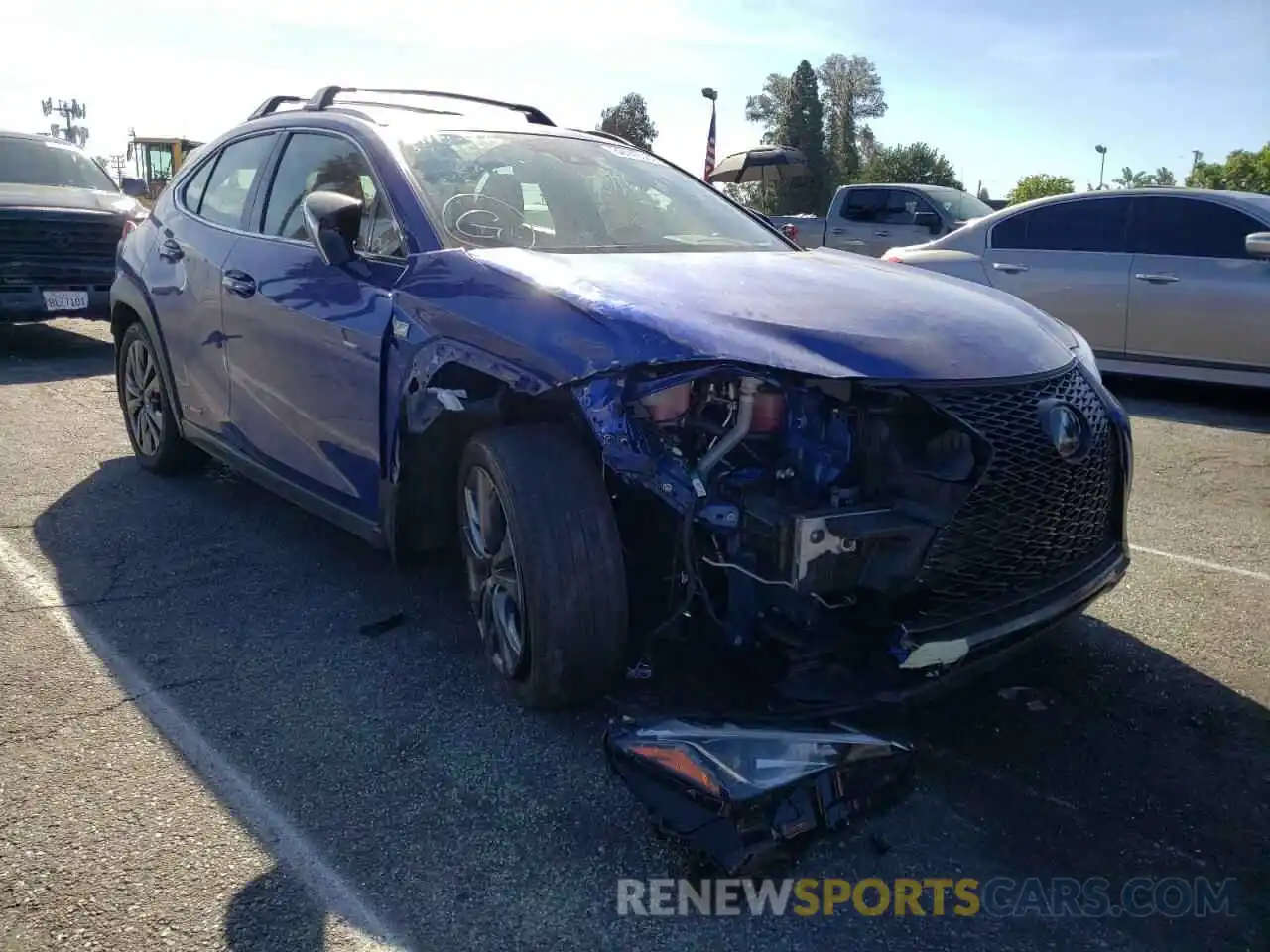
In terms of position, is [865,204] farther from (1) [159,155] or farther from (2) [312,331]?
(1) [159,155]

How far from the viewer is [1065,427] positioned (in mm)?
2936

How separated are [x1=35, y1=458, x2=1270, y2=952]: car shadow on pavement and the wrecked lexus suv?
327 mm

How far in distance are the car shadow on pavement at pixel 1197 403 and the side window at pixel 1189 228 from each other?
109 centimetres

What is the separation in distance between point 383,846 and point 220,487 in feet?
11.2

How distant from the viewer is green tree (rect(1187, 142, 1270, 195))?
127ft

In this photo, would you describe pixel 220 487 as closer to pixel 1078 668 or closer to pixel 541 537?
pixel 541 537

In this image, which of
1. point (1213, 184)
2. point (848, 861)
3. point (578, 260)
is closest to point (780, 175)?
point (578, 260)

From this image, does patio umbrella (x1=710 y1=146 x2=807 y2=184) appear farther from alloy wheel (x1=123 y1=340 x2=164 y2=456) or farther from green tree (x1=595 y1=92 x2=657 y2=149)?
green tree (x1=595 y1=92 x2=657 y2=149)

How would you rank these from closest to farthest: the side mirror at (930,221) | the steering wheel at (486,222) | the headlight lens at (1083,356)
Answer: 1. the headlight lens at (1083,356)
2. the steering wheel at (486,222)
3. the side mirror at (930,221)

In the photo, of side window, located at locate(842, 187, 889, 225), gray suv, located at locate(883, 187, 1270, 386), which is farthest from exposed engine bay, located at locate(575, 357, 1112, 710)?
side window, located at locate(842, 187, 889, 225)

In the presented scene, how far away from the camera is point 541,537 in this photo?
9.49ft

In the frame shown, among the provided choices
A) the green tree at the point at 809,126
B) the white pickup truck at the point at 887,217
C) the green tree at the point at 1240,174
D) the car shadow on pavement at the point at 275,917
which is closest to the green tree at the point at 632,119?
the green tree at the point at 809,126

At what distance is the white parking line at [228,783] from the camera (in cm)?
239

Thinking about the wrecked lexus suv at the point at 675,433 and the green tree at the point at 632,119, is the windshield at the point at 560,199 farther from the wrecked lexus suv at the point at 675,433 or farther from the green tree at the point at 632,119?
the green tree at the point at 632,119
